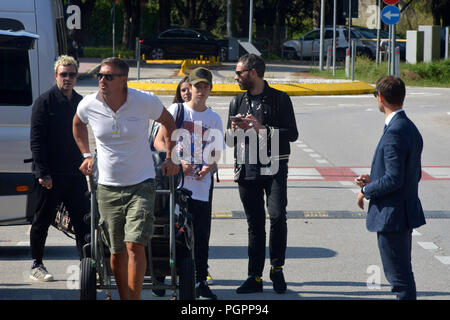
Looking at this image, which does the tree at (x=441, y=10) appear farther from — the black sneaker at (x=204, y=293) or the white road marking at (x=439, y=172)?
the black sneaker at (x=204, y=293)

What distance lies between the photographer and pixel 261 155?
6.96m

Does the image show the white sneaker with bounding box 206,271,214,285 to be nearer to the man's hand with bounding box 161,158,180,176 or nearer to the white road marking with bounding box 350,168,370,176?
the man's hand with bounding box 161,158,180,176

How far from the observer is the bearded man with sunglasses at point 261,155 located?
22.6ft

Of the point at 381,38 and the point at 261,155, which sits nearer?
the point at 261,155

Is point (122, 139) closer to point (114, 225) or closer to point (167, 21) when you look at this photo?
point (114, 225)

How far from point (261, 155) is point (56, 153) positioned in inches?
61.7

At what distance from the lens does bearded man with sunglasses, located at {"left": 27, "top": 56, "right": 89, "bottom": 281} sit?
23.1 feet

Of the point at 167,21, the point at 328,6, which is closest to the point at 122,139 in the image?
the point at 167,21

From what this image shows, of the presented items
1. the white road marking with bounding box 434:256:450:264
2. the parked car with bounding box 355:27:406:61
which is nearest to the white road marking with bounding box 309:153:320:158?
the white road marking with bounding box 434:256:450:264

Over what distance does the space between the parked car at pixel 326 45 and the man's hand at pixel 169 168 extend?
123 ft

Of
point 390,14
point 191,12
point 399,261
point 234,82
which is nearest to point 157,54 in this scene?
point 234,82

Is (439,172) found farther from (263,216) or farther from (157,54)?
(157,54)

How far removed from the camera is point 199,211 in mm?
6832
